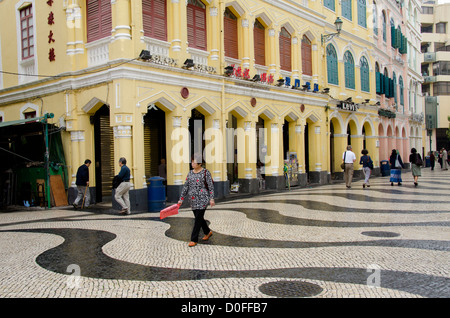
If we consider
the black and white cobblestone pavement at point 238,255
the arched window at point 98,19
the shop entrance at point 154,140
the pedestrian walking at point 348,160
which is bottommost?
the black and white cobblestone pavement at point 238,255

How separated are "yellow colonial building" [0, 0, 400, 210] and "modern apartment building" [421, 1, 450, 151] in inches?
1379

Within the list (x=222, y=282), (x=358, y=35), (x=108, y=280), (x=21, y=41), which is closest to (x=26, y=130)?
(x=21, y=41)

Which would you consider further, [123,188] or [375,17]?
[375,17]

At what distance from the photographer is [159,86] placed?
49.9ft

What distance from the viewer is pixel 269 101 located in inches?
819

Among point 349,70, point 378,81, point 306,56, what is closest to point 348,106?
point 349,70

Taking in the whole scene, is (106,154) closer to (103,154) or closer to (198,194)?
(103,154)

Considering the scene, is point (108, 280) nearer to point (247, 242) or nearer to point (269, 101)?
point (247, 242)

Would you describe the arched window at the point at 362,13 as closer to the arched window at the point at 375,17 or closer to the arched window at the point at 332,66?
the arched window at the point at 375,17

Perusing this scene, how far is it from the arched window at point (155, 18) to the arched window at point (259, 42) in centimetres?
586

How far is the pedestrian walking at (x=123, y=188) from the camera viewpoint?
13.2 meters

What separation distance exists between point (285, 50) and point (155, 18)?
28.9 feet

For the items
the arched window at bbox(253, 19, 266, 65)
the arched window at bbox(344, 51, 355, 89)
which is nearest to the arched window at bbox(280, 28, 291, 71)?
the arched window at bbox(253, 19, 266, 65)

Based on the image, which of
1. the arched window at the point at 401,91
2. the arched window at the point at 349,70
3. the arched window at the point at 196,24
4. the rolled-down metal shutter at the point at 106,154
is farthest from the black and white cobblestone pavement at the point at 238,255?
the arched window at the point at 401,91
